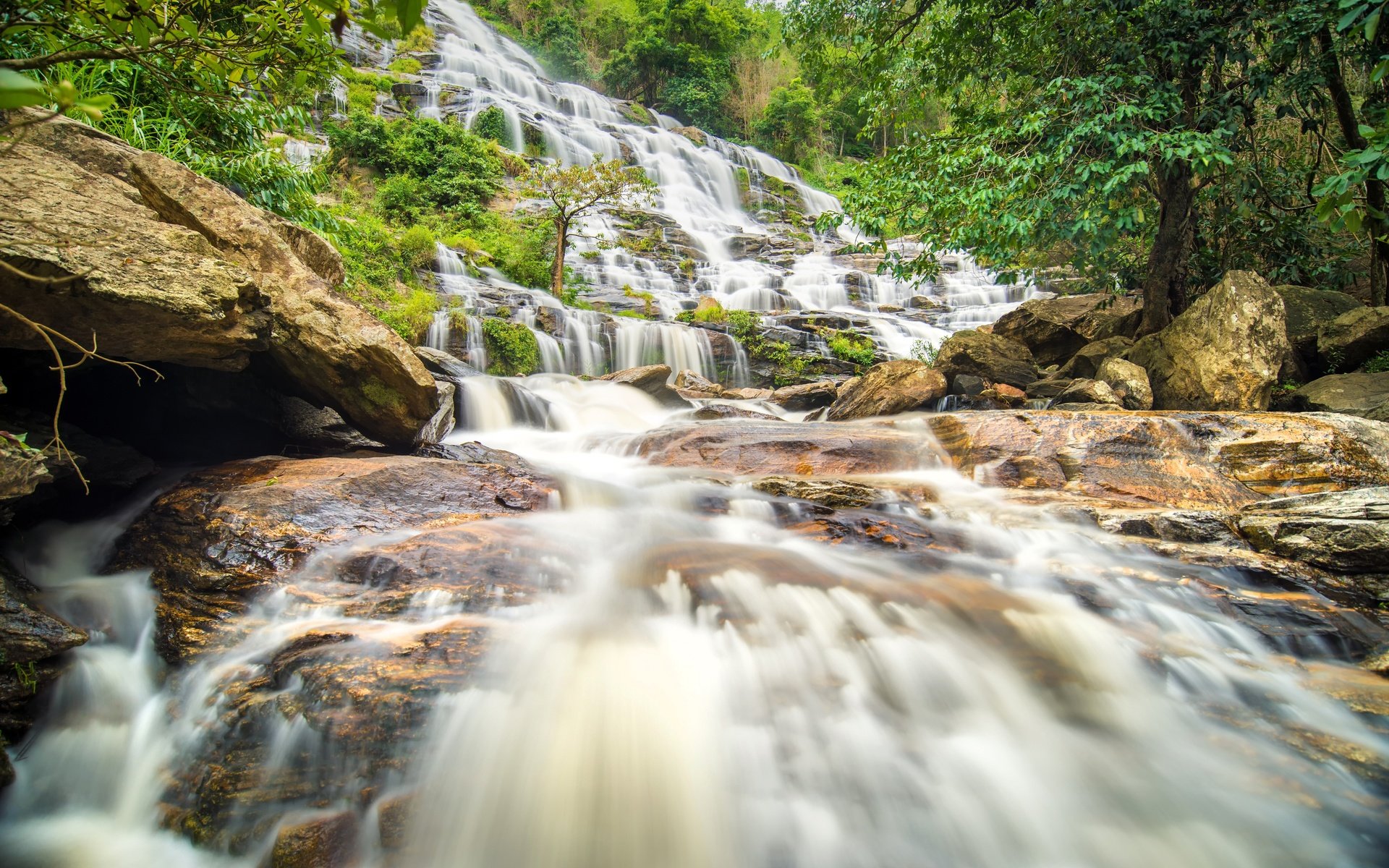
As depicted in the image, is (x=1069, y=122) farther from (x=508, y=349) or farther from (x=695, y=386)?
(x=508, y=349)

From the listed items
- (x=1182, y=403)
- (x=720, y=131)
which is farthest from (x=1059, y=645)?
(x=720, y=131)

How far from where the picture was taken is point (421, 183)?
56.0 ft

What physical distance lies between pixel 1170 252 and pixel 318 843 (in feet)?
30.1

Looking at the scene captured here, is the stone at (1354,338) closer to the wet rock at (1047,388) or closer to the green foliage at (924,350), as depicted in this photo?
the wet rock at (1047,388)

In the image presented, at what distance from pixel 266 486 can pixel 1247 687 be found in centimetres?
504

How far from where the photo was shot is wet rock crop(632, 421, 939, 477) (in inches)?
227

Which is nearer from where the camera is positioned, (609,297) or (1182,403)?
(1182,403)

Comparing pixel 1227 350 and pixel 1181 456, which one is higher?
pixel 1227 350

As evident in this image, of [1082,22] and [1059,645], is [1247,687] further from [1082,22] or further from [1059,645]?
[1082,22]

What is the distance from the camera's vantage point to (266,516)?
3406 mm

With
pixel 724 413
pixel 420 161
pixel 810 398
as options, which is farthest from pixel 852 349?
pixel 420 161

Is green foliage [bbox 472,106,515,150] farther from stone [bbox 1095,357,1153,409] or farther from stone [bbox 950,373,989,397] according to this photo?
stone [bbox 1095,357,1153,409]

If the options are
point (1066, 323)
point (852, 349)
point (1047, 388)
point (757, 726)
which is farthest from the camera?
point (852, 349)

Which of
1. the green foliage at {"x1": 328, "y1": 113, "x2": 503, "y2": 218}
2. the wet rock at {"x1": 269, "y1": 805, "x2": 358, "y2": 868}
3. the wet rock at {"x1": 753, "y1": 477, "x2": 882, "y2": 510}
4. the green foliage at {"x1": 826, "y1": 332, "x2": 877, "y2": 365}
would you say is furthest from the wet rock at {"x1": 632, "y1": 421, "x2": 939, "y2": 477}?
the green foliage at {"x1": 328, "y1": 113, "x2": 503, "y2": 218}
